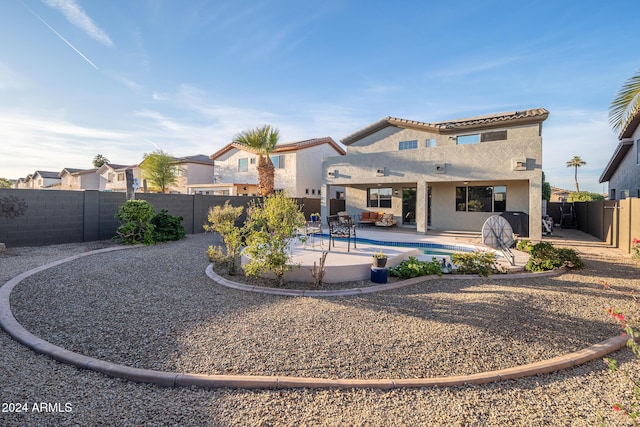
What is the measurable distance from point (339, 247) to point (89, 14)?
11585mm

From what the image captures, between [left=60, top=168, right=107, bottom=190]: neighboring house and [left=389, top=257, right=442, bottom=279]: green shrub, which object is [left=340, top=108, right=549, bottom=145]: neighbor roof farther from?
[left=60, top=168, right=107, bottom=190]: neighboring house

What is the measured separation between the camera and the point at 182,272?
8.18 m

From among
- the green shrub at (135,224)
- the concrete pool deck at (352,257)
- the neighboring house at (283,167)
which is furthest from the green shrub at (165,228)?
the neighboring house at (283,167)

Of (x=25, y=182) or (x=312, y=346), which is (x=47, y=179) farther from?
(x=312, y=346)

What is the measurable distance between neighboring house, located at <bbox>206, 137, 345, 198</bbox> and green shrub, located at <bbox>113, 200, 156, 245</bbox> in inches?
480

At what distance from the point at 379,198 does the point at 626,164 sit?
49.1 ft

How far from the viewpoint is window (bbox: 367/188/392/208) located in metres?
20.4

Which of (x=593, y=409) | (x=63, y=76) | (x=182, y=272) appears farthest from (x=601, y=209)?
(x=63, y=76)

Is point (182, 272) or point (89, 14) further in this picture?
point (89, 14)

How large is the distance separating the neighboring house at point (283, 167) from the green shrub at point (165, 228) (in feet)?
36.2

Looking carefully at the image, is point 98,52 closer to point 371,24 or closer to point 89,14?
point 89,14

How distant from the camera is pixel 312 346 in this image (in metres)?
4.21

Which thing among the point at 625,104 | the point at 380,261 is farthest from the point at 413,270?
the point at 625,104

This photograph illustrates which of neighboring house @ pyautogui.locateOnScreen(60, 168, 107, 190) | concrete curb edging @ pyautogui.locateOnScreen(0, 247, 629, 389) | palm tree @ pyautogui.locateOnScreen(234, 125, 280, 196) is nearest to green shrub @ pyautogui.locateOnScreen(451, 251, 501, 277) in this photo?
concrete curb edging @ pyautogui.locateOnScreen(0, 247, 629, 389)
